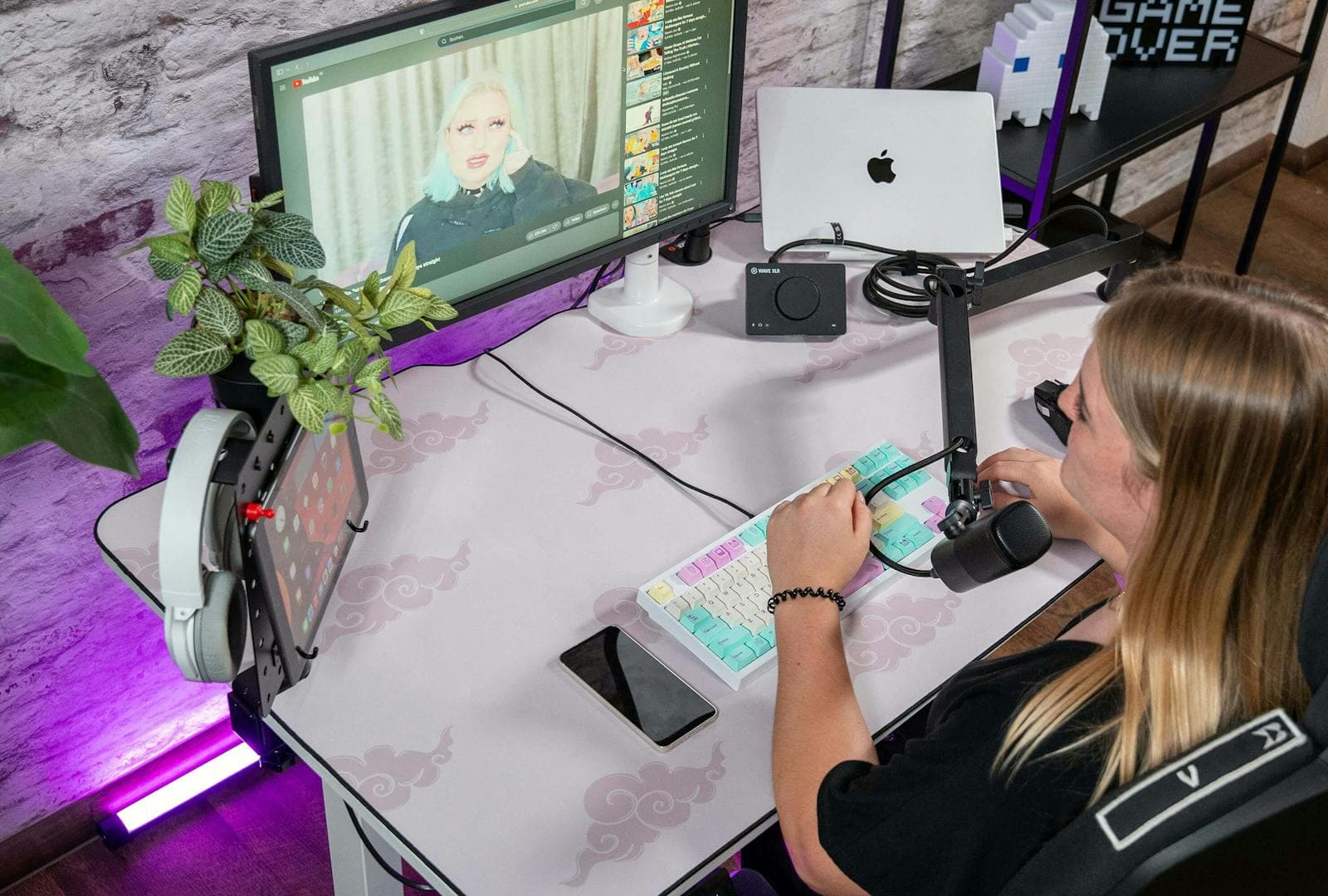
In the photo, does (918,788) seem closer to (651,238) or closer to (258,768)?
(651,238)

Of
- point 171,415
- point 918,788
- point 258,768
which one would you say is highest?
point 918,788

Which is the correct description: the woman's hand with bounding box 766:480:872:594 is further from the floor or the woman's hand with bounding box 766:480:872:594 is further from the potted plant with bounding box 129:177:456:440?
the floor

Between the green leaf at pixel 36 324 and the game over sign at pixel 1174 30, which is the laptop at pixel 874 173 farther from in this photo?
the green leaf at pixel 36 324

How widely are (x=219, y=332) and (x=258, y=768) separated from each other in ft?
3.33

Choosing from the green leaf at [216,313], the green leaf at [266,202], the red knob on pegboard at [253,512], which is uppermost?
the green leaf at [266,202]

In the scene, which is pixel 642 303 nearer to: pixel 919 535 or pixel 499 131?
pixel 499 131

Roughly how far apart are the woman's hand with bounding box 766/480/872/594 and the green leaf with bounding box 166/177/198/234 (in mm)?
582

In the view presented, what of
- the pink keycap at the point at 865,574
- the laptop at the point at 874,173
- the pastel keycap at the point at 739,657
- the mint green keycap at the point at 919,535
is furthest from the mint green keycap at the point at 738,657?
the laptop at the point at 874,173

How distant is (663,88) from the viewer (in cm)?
134

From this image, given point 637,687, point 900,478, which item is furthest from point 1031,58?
point 637,687

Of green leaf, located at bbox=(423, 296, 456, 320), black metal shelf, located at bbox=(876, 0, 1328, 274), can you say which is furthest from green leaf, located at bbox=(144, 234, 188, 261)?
black metal shelf, located at bbox=(876, 0, 1328, 274)

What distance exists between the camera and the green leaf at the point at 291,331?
1.01 m

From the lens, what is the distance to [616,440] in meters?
1.35

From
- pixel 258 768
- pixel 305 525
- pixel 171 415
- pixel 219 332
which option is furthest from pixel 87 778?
pixel 219 332
